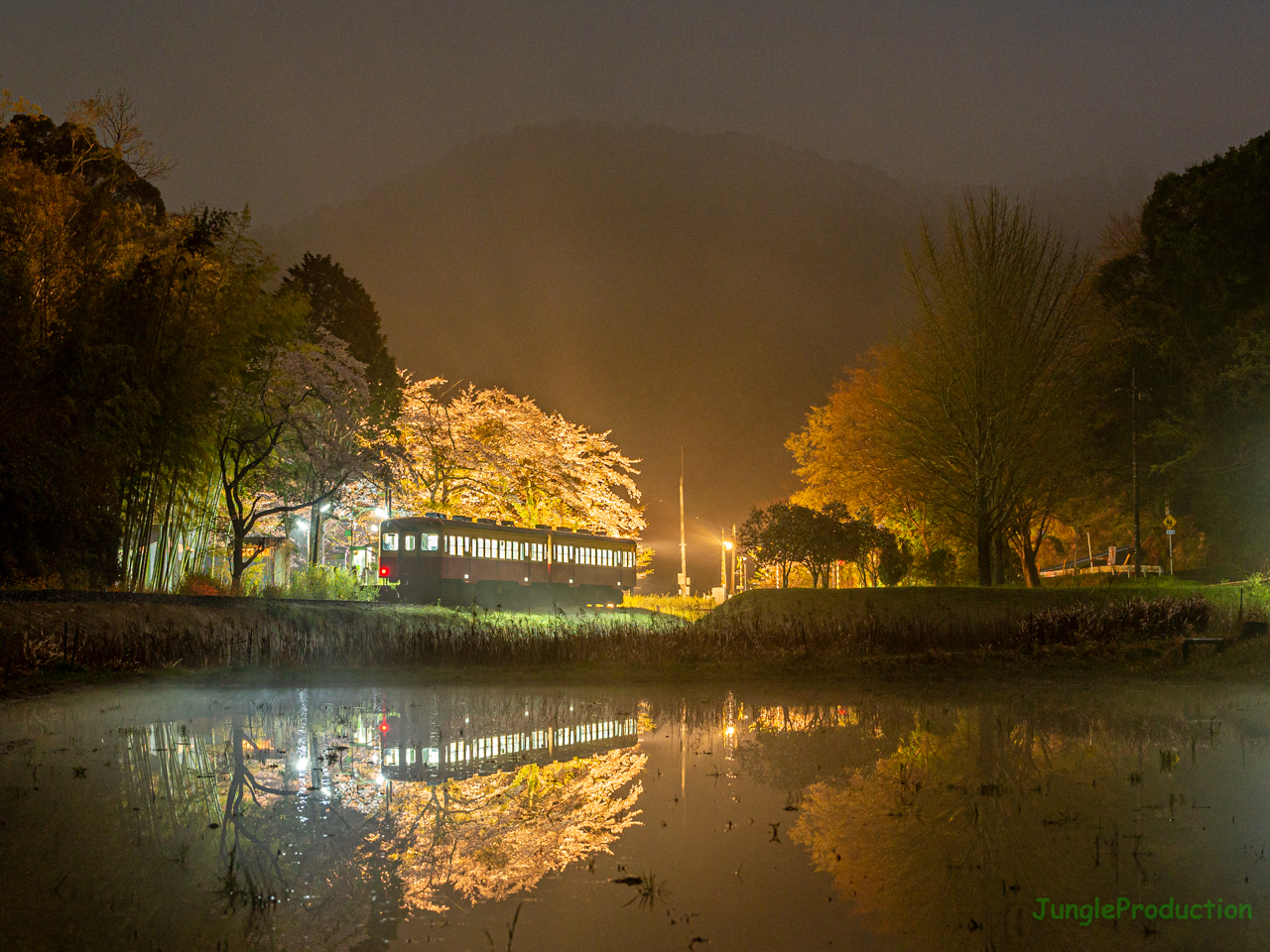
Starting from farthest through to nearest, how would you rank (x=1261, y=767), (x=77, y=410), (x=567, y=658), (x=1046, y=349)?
(x=1046, y=349)
(x=77, y=410)
(x=567, y=658)
(x=1261, y=767)

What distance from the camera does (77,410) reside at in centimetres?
1853

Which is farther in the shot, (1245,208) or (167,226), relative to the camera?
(1245,208)

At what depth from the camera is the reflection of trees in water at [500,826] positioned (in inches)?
181

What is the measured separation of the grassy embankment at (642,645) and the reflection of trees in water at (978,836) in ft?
22.6

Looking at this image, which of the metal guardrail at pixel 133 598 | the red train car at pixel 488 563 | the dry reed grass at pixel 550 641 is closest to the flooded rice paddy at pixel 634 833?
the dry reed grass at pixel 550 641

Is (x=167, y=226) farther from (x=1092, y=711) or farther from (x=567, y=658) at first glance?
(x=1092, y=711)

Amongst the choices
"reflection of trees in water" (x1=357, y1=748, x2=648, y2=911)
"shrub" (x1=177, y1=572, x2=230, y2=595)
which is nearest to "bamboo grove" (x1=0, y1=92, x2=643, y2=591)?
"shrub" (x1=177, y1=572, x2=230, y2=595)

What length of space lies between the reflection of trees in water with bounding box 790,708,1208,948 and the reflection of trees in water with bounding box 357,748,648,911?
1.16 metres

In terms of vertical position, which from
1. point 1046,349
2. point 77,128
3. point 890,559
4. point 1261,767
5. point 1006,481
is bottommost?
point 1261,767

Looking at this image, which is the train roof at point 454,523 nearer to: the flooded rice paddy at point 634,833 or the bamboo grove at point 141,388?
the bamboo grove at point 141,388

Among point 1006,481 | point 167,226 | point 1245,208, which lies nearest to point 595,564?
point 1006,481

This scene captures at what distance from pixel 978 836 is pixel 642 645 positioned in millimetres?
10561

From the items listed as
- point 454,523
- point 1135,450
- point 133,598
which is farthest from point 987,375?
point 133,598

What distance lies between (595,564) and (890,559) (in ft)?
47.8
